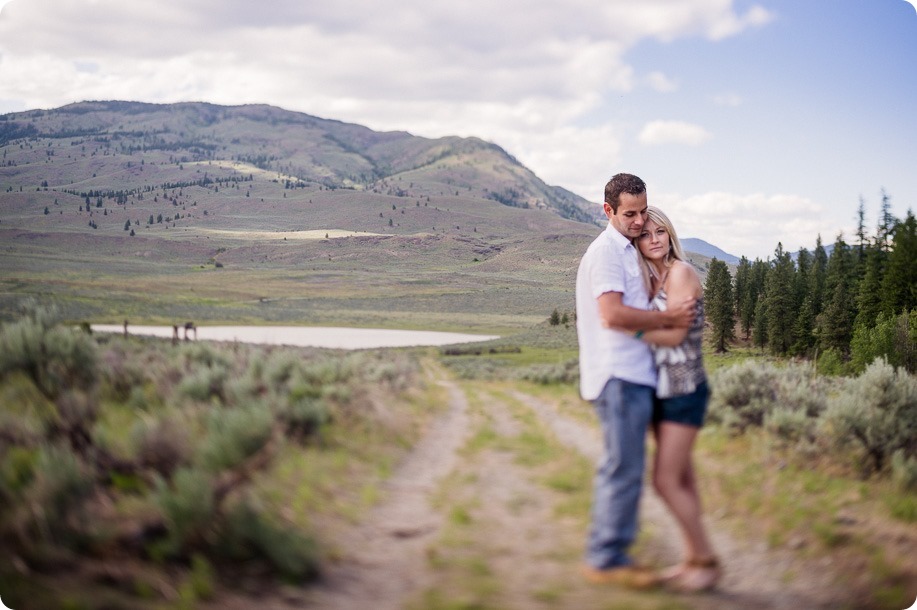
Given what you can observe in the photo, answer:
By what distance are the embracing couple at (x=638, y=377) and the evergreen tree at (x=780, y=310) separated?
40.6 m

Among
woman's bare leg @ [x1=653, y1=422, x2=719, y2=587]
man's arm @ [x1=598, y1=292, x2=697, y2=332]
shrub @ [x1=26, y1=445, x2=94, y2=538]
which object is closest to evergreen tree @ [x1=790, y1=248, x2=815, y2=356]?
woman's bare leg @ [x1=653, y1=422, x2=719, y2=587]

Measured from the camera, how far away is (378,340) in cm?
691

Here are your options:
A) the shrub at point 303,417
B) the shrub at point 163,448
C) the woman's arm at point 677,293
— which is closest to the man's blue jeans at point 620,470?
the woman's arm at point 677,293

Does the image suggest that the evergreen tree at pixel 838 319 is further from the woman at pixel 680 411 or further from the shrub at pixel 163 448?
the shrub at pixel 163 448

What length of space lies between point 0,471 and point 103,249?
4633 mm

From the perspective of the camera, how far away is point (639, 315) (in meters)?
3.91

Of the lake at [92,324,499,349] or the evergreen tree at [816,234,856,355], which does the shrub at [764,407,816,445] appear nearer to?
the lake at [92,324,499,349]

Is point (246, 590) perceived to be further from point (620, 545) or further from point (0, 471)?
point (620, 545)

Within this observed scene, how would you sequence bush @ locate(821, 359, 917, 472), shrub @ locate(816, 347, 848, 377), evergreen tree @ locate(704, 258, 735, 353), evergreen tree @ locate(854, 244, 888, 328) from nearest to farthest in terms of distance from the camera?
bush @ locate(821, 359, 917, 472)
evergreen tree @ locate(704, 258, 735, 353)
shrub @ locate(816, 347, 848, 377)
evergreen tree @ locate(854, 244, 888, 328)

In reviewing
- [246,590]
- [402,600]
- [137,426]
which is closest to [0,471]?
[137,426]

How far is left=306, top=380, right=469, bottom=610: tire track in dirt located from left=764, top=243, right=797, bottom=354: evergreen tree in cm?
4123

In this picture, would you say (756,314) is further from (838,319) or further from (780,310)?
(838,319)

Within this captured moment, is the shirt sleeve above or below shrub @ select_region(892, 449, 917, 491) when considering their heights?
above

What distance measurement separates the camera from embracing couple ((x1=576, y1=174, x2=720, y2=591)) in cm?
388
